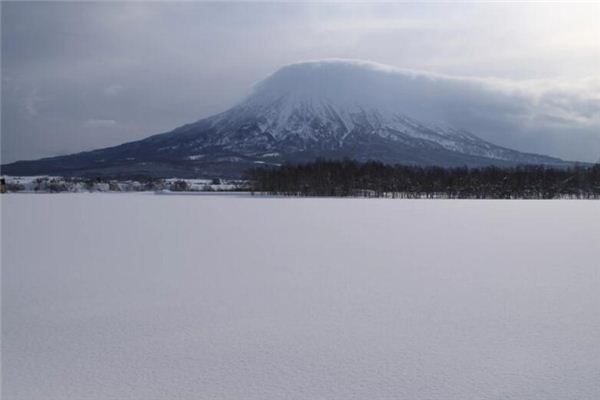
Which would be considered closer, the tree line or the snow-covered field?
the snow-covered field

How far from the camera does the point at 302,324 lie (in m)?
6.11

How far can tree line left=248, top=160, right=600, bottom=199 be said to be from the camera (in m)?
70.4

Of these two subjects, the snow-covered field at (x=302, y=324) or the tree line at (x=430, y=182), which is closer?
the snow-covered field at (x=302, y=324)

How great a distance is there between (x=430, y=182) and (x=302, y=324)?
7126cm

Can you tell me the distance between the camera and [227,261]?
10.9 metres

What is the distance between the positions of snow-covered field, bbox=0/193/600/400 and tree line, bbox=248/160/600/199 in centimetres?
6200

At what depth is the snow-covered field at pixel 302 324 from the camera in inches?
176

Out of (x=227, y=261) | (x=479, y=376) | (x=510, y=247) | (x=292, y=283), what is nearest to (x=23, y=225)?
(x=227, y=261)

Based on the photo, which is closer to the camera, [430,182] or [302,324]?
[302,324]

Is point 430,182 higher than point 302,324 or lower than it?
higher

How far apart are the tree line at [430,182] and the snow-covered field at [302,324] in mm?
61999

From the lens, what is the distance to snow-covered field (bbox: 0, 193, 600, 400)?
446 cm

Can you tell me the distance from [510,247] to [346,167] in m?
69.1

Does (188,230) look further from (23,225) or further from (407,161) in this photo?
(407,161)
